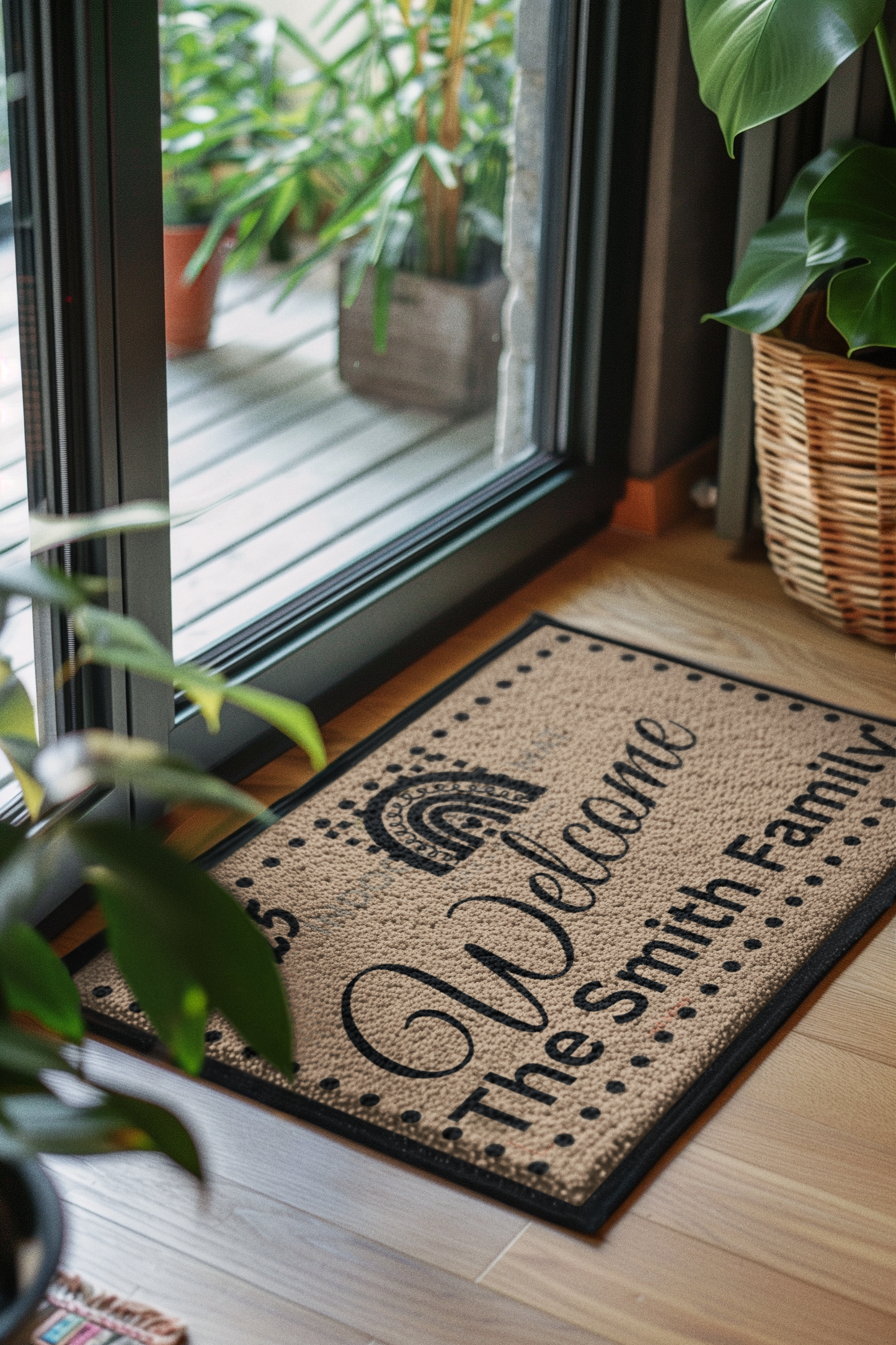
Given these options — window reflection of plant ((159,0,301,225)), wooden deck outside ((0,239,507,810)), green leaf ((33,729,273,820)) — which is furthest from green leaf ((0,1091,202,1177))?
window reflection of plant ((159,0,301,225))

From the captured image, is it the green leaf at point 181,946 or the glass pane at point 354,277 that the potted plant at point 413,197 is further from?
the green leaf at point 181,946

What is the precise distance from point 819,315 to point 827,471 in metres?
0.24

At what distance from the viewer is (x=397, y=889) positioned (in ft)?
5.34

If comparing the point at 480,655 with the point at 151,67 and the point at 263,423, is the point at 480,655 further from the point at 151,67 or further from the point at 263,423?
the point at 151,67

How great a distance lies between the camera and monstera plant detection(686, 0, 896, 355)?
1.72m

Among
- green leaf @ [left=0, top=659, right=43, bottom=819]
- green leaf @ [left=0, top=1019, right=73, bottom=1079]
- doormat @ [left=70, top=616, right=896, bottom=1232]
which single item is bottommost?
doormat @ [left=70, top=616, right=896, bottom=1232]

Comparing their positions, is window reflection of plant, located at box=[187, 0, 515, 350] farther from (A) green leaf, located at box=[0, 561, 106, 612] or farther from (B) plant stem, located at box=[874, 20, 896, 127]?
(A) green leaf, located at box=[0, 561, 106, 612]

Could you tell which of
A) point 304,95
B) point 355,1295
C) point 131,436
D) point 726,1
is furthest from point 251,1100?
point 304,95

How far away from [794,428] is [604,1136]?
3.32ft

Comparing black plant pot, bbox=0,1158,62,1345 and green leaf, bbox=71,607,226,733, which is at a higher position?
green leaf, bbox=71,607,226,733

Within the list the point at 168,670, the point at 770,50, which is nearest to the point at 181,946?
the point at 168,670

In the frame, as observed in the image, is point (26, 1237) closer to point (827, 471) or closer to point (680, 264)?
point (827, 471)

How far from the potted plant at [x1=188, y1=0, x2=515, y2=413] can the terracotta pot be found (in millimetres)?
35

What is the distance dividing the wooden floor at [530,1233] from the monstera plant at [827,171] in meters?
0.78
